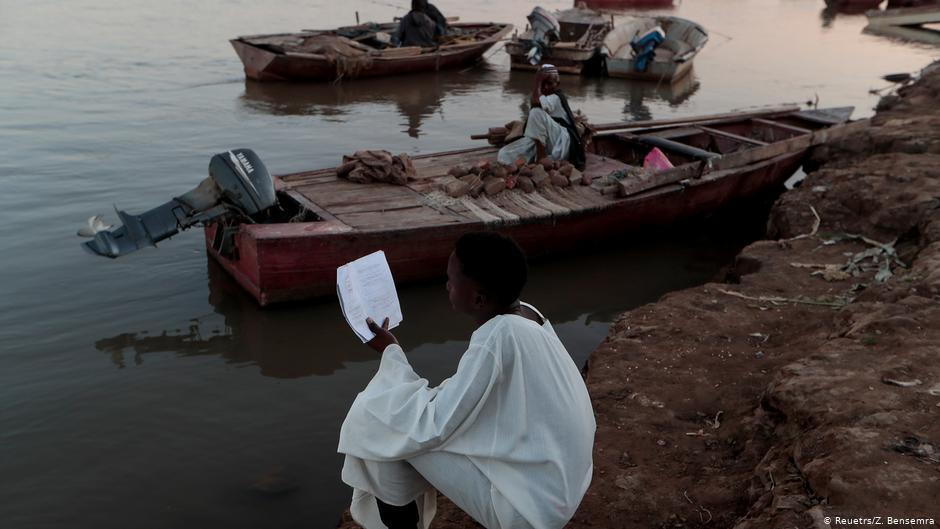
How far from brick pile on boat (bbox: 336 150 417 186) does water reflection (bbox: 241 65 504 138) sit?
5.03 meters

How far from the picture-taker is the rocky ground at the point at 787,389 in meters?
2.82

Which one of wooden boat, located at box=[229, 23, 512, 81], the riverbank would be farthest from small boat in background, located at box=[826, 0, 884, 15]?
the riverbank

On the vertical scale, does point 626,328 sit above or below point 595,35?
below

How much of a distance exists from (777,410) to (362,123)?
32.7 feet

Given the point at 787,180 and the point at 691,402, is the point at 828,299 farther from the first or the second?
the point at 787,180

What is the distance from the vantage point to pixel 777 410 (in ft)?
11.5

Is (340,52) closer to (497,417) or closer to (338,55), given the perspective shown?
(338,55)

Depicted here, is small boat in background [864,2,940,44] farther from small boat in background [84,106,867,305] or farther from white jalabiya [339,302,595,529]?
white jalabiya [339,302,595,529]

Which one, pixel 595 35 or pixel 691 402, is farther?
pixel 595 35

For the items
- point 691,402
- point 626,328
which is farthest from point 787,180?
point 691,402

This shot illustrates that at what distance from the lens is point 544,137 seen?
303 inches

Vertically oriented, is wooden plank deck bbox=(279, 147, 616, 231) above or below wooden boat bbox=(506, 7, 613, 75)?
below

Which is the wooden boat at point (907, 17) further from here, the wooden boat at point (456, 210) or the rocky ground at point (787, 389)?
the rocky ground at point (787, 389)

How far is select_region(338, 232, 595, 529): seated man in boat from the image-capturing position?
7.45 ft
